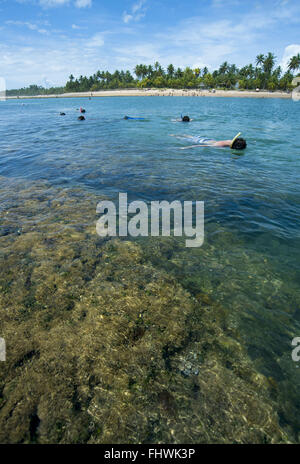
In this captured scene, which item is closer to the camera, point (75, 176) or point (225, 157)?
point (75, 176)

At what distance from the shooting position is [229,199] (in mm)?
9352

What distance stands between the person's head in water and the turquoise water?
0.70 meters

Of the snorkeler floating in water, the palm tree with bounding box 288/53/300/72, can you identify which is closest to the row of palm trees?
the palm tree with bounding box 288/53/300/72

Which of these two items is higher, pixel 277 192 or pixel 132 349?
pixel 277 192

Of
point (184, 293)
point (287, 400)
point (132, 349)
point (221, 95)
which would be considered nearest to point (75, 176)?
point (184, 293)

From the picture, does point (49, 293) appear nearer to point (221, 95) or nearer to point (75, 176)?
point (75, 176)

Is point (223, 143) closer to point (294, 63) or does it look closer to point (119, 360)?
point (119, 360)

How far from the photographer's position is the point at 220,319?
4.43 m

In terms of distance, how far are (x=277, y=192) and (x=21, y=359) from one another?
10608mm

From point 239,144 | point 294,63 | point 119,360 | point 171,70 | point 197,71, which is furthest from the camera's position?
point 171,70

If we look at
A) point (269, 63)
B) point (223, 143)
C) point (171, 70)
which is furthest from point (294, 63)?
point (223, 143)

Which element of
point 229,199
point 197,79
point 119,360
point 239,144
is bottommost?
point 119,360

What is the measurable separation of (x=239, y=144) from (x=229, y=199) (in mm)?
9059

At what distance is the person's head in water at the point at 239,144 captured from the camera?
16.1m
